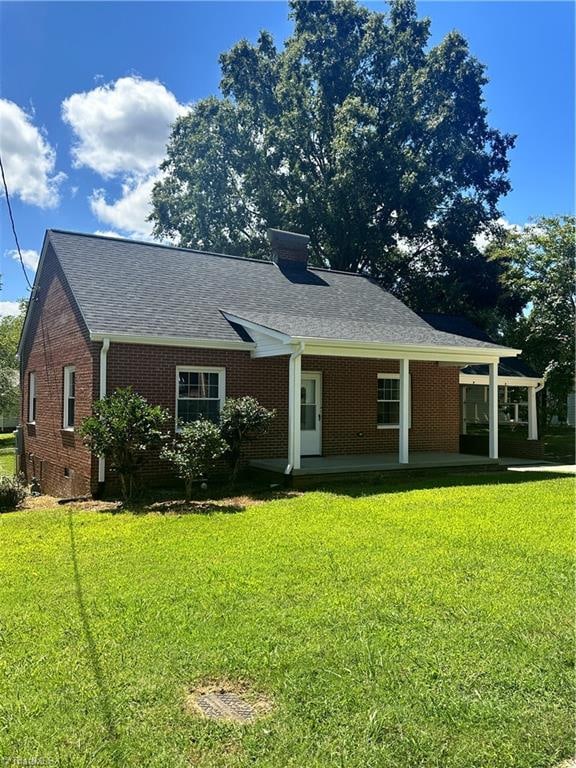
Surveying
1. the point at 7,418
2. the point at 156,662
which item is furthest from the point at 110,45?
the point at 7,418

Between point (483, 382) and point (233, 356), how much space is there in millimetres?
8768

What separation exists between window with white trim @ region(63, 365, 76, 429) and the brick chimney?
24.8 feet

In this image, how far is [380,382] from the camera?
15.4m

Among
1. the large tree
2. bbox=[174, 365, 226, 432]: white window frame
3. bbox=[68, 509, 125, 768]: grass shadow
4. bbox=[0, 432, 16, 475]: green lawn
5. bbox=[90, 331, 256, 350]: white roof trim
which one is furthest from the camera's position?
the large tree

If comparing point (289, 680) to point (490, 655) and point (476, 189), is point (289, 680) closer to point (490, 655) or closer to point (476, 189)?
point (490, 655)

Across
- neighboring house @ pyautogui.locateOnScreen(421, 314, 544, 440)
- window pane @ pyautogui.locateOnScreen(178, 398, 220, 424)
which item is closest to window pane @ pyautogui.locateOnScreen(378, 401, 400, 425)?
neighboring house @ pyautogui.locateOnScreen(421, 314, 544, 440)

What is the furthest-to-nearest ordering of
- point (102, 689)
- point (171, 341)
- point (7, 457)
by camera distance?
1. point (7, 457)
2. point (171, 341)
3. point (102, 689)

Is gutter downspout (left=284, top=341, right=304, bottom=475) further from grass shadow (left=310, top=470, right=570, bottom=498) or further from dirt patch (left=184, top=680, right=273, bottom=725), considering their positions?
dirt patch (left=184, top=680, right=273, bottom=725)

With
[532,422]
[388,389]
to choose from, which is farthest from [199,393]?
[532,422]

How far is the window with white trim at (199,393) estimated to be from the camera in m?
12.2

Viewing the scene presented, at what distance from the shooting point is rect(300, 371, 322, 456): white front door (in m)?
14.2

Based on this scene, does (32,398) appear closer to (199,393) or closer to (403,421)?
(199,393)

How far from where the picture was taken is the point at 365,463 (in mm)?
12711

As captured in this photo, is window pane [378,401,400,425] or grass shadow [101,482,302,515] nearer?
grass shadow [101,482,302,515]
